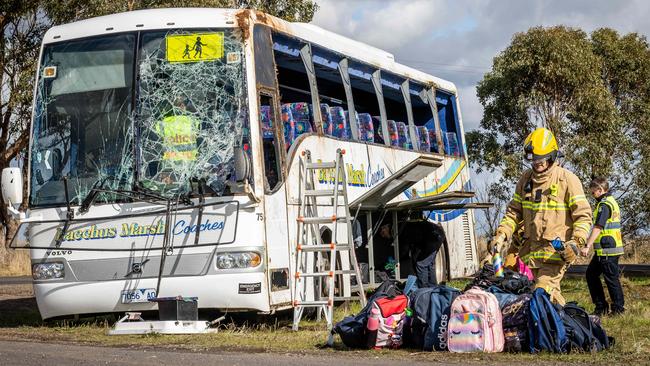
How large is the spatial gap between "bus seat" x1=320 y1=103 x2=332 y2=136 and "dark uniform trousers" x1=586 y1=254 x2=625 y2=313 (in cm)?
378

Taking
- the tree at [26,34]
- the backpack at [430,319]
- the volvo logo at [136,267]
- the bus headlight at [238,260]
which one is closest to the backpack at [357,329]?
the backpack at [430,319]

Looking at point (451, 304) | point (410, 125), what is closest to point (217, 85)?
point (451, 304)

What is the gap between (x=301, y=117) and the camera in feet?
45.2

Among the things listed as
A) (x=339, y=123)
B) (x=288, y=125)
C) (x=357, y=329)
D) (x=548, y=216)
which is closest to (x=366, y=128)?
(x=339, y=123)

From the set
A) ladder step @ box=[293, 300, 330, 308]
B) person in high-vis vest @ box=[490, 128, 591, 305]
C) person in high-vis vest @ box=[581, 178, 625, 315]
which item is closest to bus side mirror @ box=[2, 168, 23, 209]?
ladder step @ box=[293, 300, 330, 308]

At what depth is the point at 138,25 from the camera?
12.7 metres

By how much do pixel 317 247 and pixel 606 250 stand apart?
12.0ft

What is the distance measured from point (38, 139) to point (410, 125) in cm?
693

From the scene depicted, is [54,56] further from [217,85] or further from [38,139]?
[217,85]

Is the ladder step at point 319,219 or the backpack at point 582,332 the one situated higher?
the ladder step at point 319,219

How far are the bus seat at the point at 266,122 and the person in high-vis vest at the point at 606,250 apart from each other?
3961 mm

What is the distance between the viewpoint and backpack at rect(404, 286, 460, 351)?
9633mm

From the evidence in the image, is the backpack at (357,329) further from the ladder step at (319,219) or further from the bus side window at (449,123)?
the bus side window at (449,123)

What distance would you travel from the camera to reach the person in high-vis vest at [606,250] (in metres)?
13.1
